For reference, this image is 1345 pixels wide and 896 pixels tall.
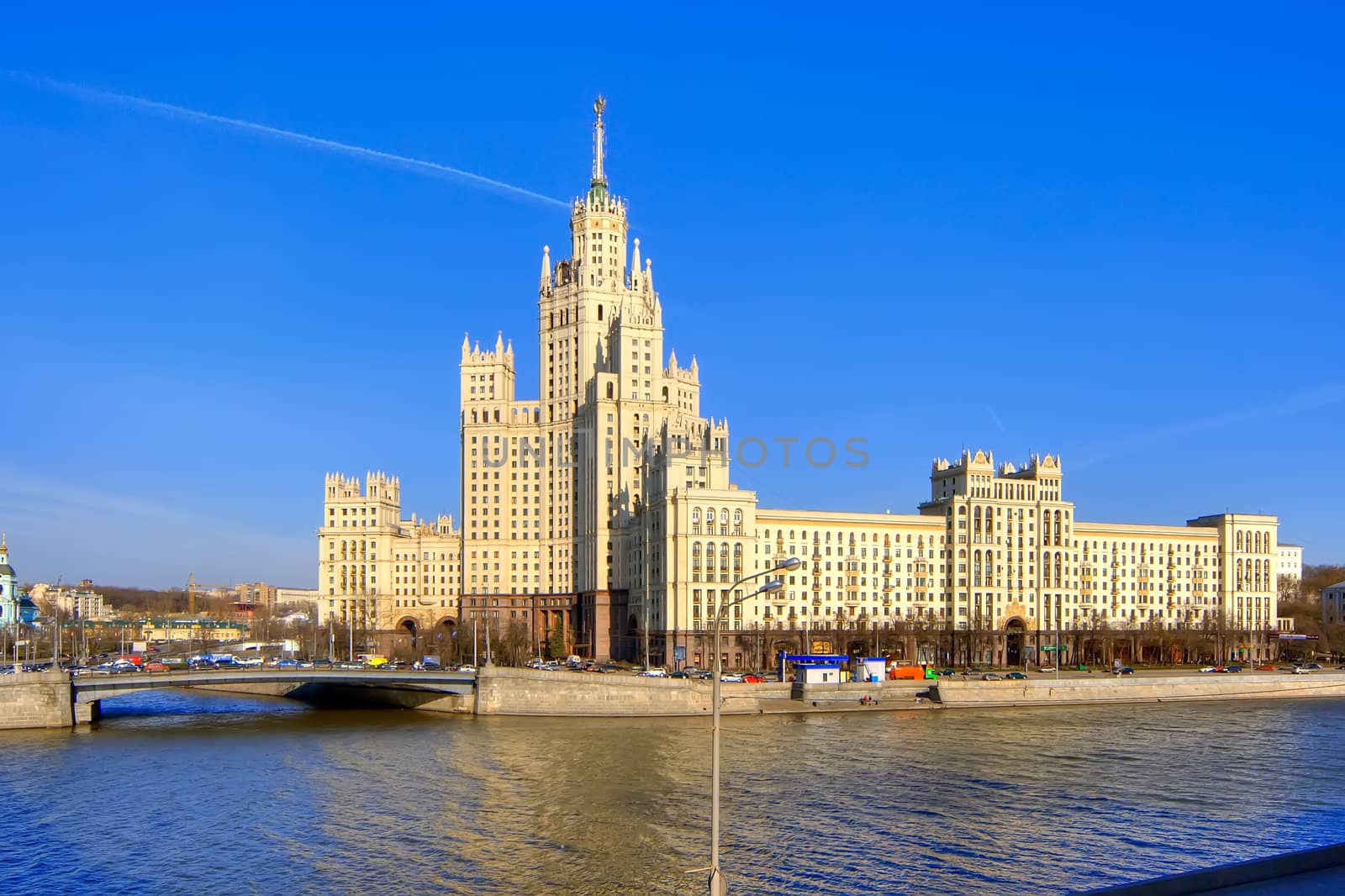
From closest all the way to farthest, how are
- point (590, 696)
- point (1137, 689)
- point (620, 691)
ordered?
point (590, 696), point (620, 691), point (1137, 689)

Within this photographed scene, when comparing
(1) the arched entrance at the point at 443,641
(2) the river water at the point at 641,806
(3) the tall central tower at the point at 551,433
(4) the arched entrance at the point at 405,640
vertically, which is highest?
(3) the tall central tower at the point at 551,433

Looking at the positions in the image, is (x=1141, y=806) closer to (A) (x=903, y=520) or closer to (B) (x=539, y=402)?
(A) (x=903, y=520)

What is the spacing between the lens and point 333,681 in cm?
9712

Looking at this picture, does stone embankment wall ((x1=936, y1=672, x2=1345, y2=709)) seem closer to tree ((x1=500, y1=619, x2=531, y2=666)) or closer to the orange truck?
the orange truck

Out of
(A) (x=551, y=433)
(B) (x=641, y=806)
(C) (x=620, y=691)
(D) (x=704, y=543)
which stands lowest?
(C) (x=620, y=691)

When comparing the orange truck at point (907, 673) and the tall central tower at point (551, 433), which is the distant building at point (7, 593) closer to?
the tall central tower at point (551, 433)

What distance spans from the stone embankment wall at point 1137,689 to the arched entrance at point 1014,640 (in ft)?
85.3

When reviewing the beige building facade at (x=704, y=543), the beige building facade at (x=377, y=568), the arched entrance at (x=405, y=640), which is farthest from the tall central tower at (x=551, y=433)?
the beige building facade at (x=377, y=568)

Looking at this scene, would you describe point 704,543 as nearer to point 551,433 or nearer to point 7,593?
point 551,433

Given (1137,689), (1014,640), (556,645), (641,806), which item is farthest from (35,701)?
(1014,640)

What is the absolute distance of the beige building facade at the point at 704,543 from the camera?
13400 cm

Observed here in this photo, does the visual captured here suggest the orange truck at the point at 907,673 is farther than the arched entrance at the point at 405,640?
No

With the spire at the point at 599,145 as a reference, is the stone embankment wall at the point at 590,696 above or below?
below

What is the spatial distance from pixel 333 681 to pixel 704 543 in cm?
4479
